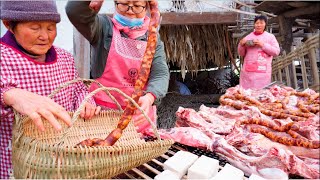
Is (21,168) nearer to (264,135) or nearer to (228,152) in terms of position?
(228,152)

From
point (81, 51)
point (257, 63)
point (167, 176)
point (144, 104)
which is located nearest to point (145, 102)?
point (144, 104)

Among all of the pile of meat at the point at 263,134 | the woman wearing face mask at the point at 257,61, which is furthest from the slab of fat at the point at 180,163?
the woman wearing face mask at the point at 257,61

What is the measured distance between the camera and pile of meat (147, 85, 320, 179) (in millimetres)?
1348

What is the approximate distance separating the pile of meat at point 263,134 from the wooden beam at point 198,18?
69.2 inches

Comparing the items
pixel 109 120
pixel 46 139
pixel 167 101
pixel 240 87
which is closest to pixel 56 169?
pixel 46 139

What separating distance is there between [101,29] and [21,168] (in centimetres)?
108

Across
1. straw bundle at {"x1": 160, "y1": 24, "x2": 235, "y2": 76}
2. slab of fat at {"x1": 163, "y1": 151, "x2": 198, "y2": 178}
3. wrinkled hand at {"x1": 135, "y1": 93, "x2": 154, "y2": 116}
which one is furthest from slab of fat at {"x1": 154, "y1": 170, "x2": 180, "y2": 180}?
straw bundle at {"x1": 160, "y1": 24, "x2": 235, "y2": 76}

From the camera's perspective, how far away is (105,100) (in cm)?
190

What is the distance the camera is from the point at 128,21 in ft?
5.96

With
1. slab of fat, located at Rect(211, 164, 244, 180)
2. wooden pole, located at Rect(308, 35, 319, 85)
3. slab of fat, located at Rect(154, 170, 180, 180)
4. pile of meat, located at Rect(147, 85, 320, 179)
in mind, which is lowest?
pile of meat, located at Rect(147, 85, 320, 179)

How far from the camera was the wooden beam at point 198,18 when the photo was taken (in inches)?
158

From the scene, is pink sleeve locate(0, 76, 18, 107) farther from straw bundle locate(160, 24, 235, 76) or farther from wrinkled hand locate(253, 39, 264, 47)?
straw bundle locate(160, 24, 235, 76)

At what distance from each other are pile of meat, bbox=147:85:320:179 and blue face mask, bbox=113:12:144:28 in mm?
631

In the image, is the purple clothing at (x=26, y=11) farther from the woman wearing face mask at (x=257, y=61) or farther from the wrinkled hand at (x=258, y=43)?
the wrinkled hand at (x=258, y=43)
